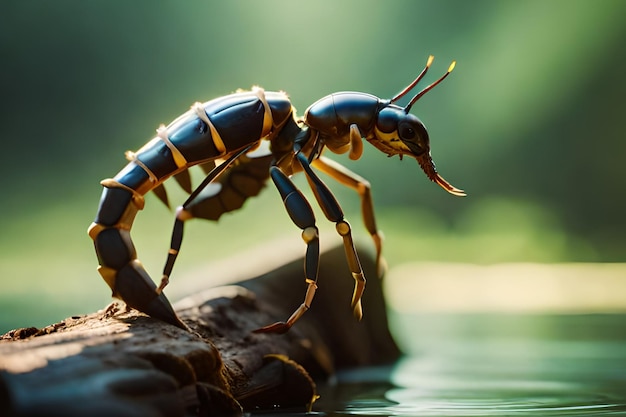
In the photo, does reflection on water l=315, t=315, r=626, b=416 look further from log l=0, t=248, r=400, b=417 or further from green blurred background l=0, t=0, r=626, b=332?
green blurred background l=0, t=0, r=626, b=332

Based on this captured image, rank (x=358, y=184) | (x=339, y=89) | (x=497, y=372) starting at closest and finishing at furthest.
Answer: (x=358, y=184)
(x=497, y=372)
(x=339, y=89)

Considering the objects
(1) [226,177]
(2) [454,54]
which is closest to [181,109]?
(2) [454,54]

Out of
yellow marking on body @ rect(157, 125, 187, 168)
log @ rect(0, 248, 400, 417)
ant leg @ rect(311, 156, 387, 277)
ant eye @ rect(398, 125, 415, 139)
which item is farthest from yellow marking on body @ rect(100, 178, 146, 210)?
ant eye @ rect(398, 125, 415, 139)

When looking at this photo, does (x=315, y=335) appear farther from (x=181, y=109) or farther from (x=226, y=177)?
(x=181, y=109)

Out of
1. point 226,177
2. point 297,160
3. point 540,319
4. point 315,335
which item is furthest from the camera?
point 540,319

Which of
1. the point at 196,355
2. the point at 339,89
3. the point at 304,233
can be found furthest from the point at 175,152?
the point at 339,89

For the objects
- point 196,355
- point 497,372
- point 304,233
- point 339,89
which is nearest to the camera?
point 196,355

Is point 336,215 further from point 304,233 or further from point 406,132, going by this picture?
point 406,132

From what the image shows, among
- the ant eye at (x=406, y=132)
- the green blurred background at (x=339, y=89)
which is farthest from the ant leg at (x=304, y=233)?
the green blurred background at (x=339, y=89)
